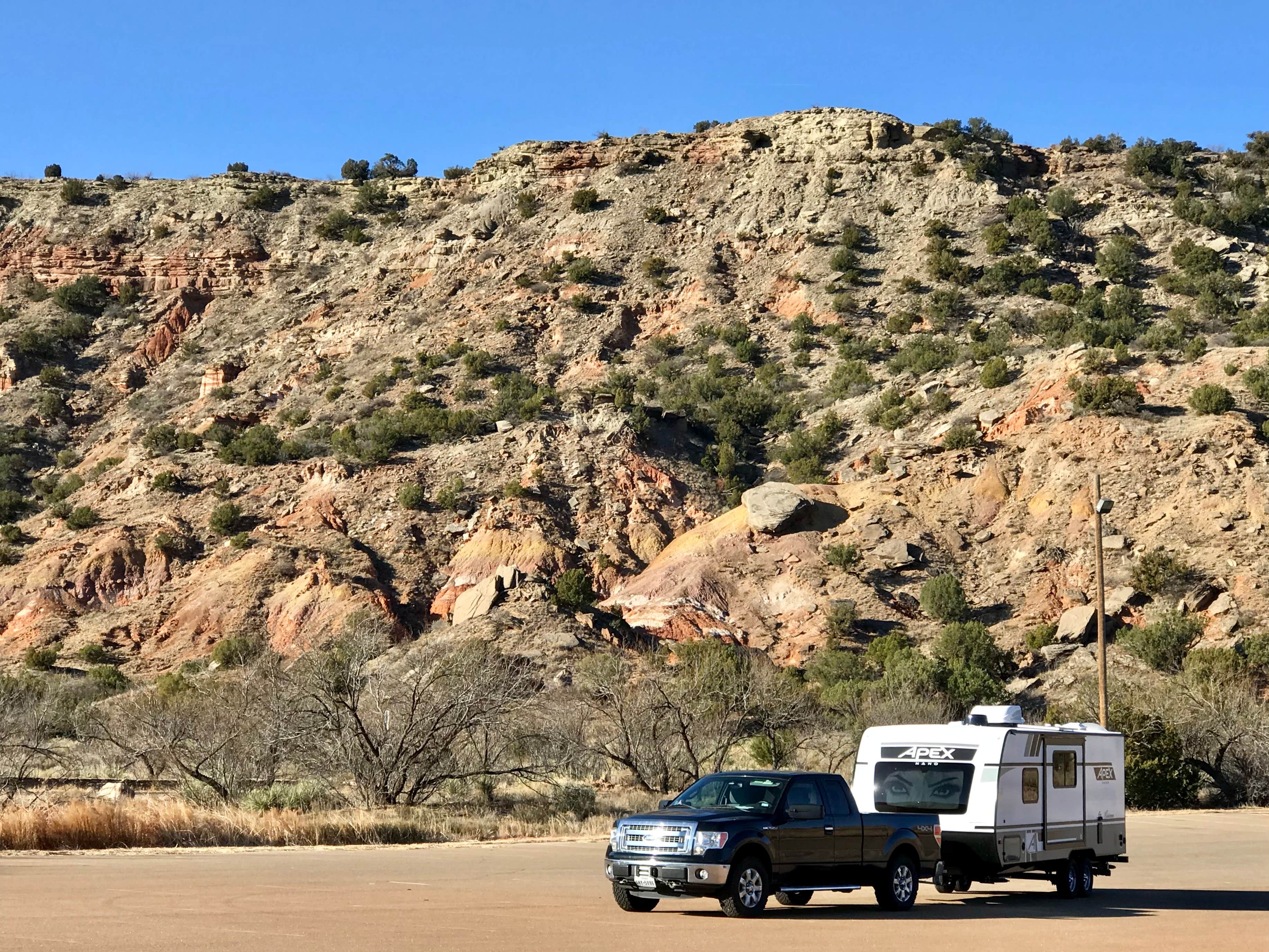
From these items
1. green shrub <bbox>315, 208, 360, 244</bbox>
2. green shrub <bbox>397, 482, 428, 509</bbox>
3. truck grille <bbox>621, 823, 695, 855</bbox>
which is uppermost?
green shrub <bbox>315, 208, 360, 244</bbox>

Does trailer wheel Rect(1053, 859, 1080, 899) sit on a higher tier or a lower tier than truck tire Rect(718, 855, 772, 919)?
lower

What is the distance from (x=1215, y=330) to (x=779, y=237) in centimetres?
2067

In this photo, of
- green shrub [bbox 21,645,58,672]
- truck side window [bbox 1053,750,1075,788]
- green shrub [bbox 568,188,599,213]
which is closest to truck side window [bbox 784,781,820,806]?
truck side window [bbox 1053,750,1075,788]

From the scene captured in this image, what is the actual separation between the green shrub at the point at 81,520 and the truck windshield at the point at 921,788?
4155 cm

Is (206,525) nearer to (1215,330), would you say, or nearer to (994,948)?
(1215,330)

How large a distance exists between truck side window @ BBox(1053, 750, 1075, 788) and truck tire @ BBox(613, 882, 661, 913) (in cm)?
548

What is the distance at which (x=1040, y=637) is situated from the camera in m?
40.8

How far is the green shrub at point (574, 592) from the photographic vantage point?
45.6 m

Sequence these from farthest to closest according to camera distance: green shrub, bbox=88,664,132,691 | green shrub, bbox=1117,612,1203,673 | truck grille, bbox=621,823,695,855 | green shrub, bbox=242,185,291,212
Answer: green shrub, bbox=242,185,291,212
green shrub, bbox=88,664,132,691
green shrub, bbox=1117,612,1203,673
truck grille, bbox=621,823,695,855

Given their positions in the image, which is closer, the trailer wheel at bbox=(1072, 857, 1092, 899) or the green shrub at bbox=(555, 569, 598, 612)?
the trailer wheel at bbox=(1072, 857, 1092, 899)

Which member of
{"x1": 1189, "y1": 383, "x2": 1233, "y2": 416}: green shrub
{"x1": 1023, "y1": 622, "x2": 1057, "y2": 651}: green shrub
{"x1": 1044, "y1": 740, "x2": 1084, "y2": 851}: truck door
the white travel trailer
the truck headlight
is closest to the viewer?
the truck headlight

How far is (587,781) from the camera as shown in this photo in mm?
30250

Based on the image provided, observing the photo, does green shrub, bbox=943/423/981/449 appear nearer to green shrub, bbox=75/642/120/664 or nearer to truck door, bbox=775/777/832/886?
green shrub, bbox=75/642/120/664

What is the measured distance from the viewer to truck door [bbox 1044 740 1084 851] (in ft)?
53.7
